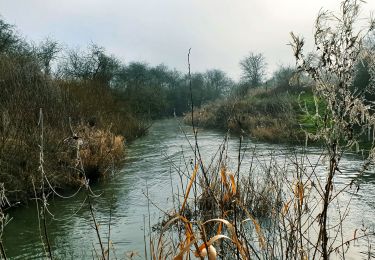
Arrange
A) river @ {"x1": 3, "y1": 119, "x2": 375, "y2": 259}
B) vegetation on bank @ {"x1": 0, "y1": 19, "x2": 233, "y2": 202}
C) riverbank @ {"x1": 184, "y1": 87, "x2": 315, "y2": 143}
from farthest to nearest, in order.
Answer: riverbank @ {"x1": 184, "y1": 87, "x2": 315, "y2": 143}, vegetation on bank @ {"x1": 0, "y1": 19, "x2": 233, "y2": 202}, river @ {"x1": 3, "y1": 119, "x2": 375, "y2": 259}

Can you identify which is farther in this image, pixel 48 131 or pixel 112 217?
pixel 48 131

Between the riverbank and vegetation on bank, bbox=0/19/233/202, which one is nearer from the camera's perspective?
vegetation on bank, bbox=0/19/233/202

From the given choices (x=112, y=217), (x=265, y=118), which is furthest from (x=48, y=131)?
(x=265, y=118)

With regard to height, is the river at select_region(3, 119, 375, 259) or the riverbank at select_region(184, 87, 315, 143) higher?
the riverbank at select_region(184, 87, 315, 143)

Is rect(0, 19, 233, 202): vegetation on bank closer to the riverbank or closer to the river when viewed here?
the river

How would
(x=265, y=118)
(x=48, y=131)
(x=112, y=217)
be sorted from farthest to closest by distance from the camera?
1. (x=265, y=118)
2. (x=48, y=131)
3. (x=112, y=217)

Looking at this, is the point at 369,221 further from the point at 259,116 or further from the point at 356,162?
the point at 259,116

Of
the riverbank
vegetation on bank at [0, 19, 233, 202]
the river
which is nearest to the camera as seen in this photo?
the river

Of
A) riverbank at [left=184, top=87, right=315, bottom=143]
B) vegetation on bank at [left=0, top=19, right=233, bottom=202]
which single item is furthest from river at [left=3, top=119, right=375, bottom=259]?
riverbank at [left=184, top=87, right=315, bottom=143]

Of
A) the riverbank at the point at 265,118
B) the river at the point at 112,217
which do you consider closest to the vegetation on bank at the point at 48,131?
the river at the point at 112,217

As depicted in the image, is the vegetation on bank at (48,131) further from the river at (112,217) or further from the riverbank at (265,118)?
the riverbank at (265,118)

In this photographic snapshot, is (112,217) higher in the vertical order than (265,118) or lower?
lower

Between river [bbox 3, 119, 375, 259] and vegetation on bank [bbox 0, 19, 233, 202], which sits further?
vegetation on bank [bbox 0, 19, 233, 202]

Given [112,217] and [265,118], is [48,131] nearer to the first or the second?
[112,217]
